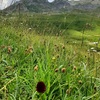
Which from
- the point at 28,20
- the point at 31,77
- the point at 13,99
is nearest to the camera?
the point at 13,99

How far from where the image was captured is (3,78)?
4664mm

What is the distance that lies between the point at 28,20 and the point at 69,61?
4275mm

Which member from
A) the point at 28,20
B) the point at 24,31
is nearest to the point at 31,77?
the point at 24,31

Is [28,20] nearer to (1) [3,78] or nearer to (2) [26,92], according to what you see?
(1) [3,78]

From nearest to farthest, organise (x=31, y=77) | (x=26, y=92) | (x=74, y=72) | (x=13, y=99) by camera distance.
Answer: (x=13, y=99)
(x=26, y=92)
(x=31, y=77)
(x=74, y=72)

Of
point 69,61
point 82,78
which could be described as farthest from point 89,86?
point 69,61

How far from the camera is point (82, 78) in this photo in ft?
15.0

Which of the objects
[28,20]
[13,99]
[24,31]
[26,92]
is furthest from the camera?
[28,20]

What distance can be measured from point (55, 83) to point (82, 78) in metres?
0.53

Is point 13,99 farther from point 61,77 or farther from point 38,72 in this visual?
point 61,77

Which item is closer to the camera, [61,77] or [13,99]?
[13,99]

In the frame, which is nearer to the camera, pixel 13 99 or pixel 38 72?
pixel 13 99

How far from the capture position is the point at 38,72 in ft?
14.0

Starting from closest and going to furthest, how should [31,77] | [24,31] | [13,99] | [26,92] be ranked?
1. [13,99]
2. [26,92]
3. [31,77]
4. [24,31]
